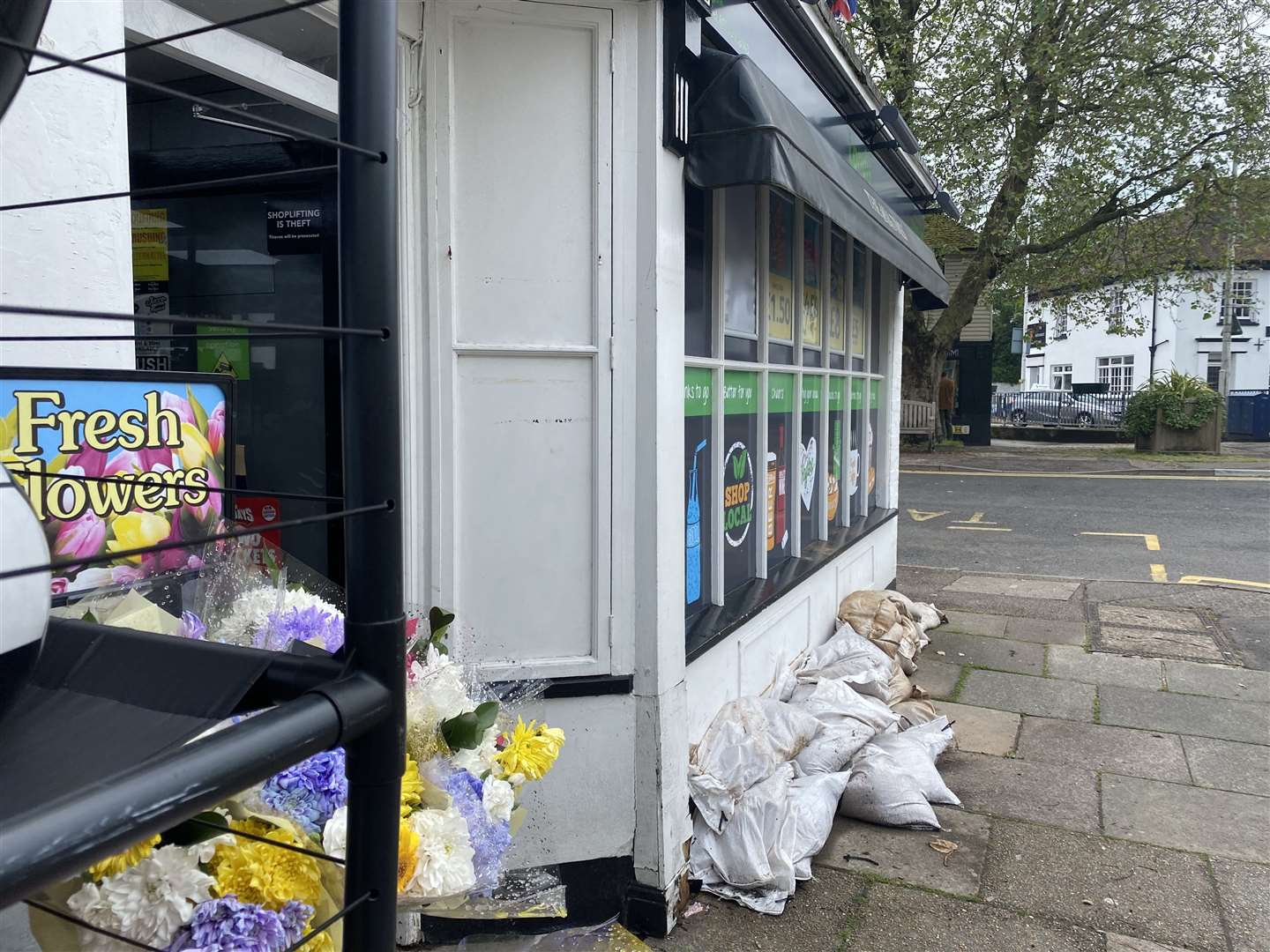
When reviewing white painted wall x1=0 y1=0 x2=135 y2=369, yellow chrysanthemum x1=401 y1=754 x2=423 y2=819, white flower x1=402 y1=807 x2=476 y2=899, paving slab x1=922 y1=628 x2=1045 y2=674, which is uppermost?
white painted wall x1=0 y1=0 x2=135 y2=369

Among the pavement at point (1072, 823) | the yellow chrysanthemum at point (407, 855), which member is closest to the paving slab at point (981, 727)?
the pavement at point (1072, 823)

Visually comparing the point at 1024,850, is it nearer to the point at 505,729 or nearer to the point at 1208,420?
the point at 505,729

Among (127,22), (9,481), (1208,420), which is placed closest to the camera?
(9,481)

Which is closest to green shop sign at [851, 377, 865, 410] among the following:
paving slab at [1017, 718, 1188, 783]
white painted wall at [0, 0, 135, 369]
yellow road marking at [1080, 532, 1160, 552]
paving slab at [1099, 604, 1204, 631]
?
paving slab at [1099, 604, 1204, 631]

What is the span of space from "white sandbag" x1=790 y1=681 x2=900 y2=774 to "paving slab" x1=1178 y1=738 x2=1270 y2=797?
47.5 inches

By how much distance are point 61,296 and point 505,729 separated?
1126 mm

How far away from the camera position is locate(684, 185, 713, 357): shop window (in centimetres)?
388

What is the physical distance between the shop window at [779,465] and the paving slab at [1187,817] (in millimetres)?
1867

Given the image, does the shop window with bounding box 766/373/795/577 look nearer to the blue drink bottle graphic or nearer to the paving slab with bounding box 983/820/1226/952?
the blue drink bottle graphic

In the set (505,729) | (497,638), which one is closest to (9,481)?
(505,729)

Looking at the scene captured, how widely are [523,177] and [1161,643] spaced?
5732 millimetres

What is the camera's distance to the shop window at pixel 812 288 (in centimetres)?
549

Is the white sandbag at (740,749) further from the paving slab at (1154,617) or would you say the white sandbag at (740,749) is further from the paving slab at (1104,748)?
the paving slab at (1154,617)

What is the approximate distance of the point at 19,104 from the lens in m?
1.68
